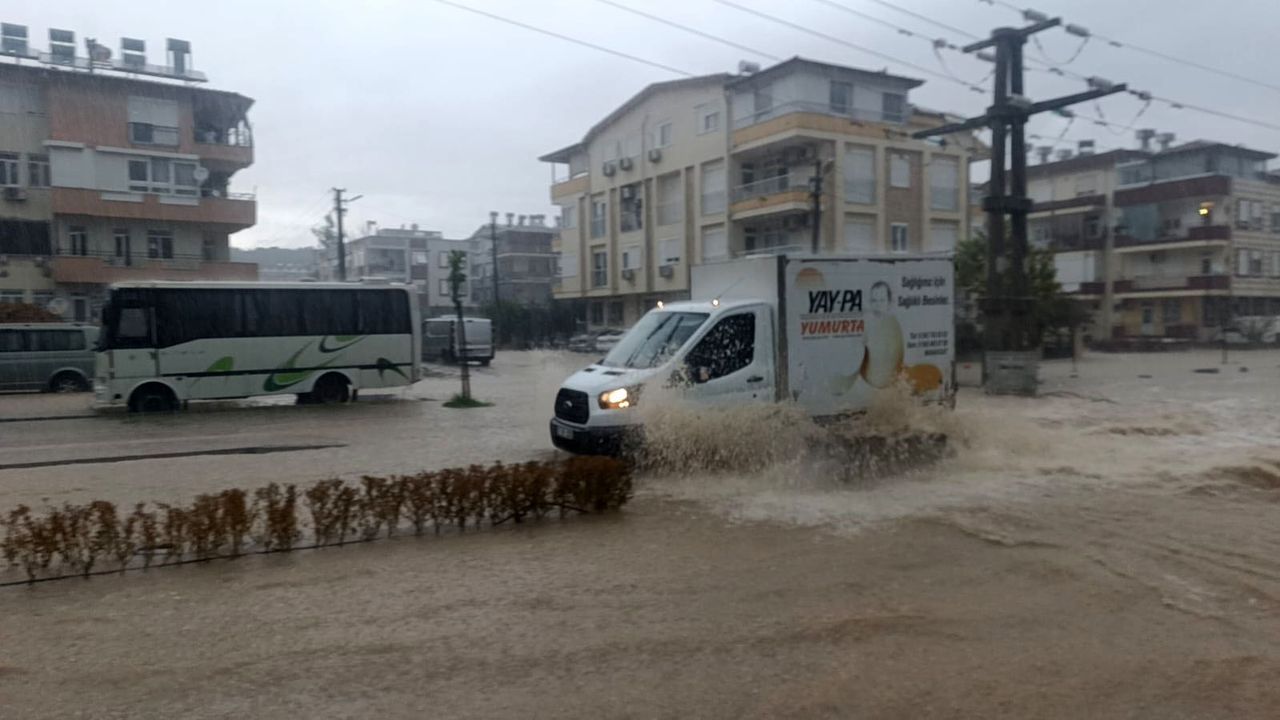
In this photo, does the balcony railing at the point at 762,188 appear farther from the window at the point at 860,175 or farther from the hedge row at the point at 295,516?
the hedge row at the point at 295,516

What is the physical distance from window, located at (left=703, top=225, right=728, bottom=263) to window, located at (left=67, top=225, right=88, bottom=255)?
2626 cm

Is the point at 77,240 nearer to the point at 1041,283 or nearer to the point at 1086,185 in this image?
the point at 1041,283

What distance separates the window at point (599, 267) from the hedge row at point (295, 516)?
4644 centimetres

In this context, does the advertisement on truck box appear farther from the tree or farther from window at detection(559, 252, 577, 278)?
window at detection(559, 252, 577, 278)

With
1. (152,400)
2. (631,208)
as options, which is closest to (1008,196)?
(152,400)

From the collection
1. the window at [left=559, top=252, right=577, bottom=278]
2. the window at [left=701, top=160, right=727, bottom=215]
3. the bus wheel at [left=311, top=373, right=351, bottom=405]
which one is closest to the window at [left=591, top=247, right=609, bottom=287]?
the window at [left=559, top=252, right=577, bottom=278]

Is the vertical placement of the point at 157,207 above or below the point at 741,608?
above

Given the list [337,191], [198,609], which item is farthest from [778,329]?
[337,191]

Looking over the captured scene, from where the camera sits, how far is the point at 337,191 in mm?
56719

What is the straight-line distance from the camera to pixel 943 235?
144 feet

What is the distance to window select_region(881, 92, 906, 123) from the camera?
1689 inches

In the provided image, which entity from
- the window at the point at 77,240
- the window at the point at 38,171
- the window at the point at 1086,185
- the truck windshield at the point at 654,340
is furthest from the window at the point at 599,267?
the truck windshield at the point at 654,340

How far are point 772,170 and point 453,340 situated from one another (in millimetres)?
16326

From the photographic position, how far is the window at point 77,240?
38.6 m
